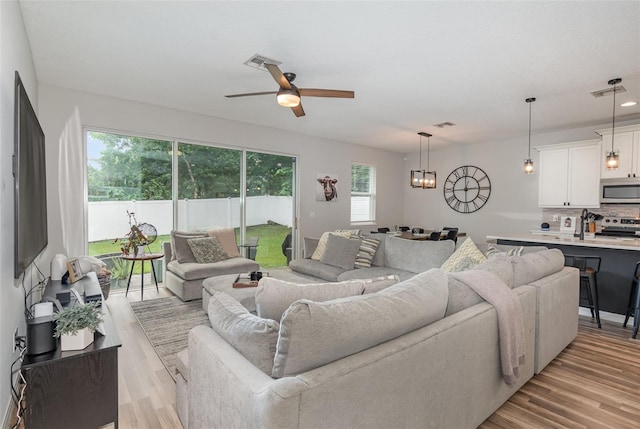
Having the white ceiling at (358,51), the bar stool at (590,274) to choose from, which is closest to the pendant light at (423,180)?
the white ceiling at (358,51)

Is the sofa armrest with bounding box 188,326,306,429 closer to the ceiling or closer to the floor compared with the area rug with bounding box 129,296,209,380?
closer to the ceiling

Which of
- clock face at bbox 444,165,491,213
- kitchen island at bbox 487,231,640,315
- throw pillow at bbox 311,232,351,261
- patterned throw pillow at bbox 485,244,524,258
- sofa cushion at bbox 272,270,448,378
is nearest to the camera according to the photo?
sofa cushion at bbox 272,270,448,378

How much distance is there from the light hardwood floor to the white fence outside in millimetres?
1909

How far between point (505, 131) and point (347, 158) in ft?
10.3

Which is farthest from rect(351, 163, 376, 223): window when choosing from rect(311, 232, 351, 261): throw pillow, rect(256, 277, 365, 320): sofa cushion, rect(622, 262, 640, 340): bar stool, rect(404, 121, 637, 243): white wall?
rect(256, 277, 365, 320): sofa cushion

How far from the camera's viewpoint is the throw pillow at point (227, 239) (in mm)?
5098

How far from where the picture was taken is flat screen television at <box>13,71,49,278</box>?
1869 millimetres

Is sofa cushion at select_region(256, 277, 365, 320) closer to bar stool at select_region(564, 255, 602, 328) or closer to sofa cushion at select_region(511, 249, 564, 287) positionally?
sofa cushion at select_region(511, 249, 564, 287)

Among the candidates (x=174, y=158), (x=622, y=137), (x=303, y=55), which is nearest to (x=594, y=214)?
(x=622, y=137)

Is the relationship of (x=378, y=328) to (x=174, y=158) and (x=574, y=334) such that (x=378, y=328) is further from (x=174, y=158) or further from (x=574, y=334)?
(x=174, y=158)

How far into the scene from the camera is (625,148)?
4.75 metres

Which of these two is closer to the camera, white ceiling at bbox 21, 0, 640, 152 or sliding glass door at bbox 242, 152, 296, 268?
white ceiling at bbox 21, 0, 640, 152

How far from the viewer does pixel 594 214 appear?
5.39 m

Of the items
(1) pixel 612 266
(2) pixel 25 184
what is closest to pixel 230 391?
(2) pixel 25 184
